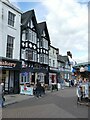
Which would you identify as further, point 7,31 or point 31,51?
point 31,51

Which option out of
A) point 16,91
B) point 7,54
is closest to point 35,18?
point 7,54

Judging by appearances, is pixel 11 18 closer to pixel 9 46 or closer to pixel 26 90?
pixel 9 46

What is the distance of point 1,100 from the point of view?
14438mm

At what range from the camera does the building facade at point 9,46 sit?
23.0 metres

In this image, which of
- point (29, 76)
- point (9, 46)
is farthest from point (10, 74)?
point (29, 76)

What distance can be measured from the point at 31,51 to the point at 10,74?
6787mm

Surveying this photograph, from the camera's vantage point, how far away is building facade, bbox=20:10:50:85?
28344 millimetres

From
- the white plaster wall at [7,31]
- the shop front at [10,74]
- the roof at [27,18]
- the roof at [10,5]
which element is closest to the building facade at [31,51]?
the roof at [27,18]

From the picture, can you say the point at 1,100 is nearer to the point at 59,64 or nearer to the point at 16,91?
the point at 16,91

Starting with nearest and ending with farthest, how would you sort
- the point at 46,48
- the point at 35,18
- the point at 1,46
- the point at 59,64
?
the point at 1,46
the point at 35,18
the point at 46,48
the point at 59,64

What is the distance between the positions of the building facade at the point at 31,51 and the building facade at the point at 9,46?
179cm

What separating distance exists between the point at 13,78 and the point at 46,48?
15.0m

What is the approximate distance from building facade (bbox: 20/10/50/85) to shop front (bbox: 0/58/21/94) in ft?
5.06

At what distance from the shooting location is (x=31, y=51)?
3066 centimetres
